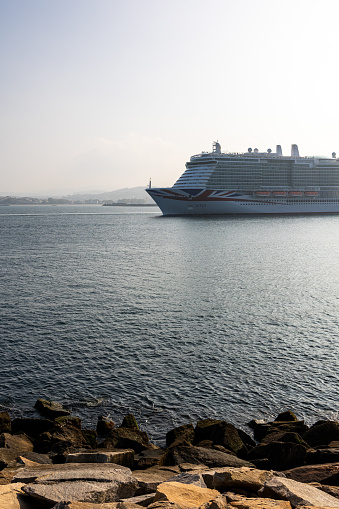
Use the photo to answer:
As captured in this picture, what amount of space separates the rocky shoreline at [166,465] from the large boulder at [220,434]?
26 mm

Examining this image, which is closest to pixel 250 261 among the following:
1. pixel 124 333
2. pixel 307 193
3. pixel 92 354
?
pixel 124 333

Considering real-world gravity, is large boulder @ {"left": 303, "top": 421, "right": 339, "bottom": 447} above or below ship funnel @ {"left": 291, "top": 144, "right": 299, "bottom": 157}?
below

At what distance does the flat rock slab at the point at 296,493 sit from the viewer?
23.5 ft

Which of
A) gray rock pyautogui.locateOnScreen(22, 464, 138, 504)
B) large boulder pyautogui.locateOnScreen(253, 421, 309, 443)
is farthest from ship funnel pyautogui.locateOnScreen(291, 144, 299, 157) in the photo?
gray rock pyautogui.locateOnScreen(22, 464, 138, 504)

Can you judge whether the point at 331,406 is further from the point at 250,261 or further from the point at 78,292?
the point at 250,261

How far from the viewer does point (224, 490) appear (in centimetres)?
787

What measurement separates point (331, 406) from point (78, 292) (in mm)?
19514

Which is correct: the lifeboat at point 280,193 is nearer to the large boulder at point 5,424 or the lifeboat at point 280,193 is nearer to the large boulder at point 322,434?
the large boulder at point 322,434

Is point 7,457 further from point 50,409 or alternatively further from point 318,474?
point 318,474

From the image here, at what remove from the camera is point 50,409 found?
44.8 feet

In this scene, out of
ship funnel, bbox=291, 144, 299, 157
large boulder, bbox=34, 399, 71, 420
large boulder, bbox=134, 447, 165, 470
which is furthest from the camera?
ship funnel, bbox=291, 144, 299, 157

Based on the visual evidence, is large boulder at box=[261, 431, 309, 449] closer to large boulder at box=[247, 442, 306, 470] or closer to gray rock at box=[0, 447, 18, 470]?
large boulder at box=[247, 442, 306, 470]

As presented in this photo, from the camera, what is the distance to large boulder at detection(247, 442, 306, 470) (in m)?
10.5

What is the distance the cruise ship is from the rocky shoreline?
8935 cm
